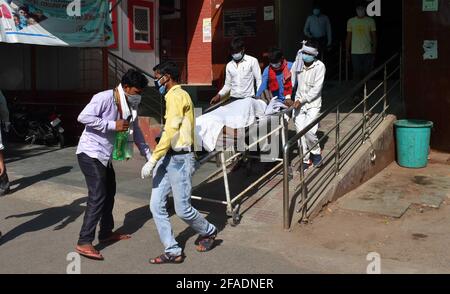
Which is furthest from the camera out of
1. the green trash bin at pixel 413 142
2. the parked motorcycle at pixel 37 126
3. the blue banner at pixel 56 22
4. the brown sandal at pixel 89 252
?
the parked motorcycle at pixel 37 126

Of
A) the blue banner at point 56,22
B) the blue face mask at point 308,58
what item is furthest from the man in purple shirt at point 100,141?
the blue banner at point 56,22

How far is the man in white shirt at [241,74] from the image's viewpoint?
7086 millimetres

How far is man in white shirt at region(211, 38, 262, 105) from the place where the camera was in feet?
23.2

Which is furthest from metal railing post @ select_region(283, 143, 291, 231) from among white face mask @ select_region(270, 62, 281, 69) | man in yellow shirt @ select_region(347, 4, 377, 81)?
man in yellow shirt @ select_region(347, 4, 377, 81)

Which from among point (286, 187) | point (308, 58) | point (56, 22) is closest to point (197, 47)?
point (56, 22)

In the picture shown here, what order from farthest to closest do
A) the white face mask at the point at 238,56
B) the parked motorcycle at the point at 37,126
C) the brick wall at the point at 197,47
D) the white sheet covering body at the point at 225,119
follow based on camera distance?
1. the brick wall at the point at 197,47
2. the parked motorcycle at the point at 37,126
3. the white face mask at the point at 238,56
4. the white sheet covering body at the point at 225,119

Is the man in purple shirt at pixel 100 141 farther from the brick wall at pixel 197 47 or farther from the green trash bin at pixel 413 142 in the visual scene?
the brick wall at pixel 197 47

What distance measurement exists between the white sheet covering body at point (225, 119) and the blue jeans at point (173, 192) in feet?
2.79

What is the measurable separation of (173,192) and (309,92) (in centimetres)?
298

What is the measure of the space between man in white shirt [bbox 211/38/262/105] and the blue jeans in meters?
2.51

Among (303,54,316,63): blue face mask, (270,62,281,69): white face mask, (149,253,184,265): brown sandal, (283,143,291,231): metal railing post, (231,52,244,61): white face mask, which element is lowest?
(149,253,184,265): brown sandal

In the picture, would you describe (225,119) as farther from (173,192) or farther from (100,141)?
(100,141)

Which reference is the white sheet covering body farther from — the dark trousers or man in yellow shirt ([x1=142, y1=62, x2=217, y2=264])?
the dark trousers
